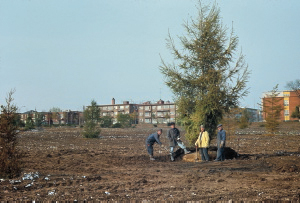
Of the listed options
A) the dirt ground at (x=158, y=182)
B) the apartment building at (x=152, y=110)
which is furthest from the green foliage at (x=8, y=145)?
the apartment building at (x=152, y=110)

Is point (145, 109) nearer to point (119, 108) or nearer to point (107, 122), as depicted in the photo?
point (119, 108)

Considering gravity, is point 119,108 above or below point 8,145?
above

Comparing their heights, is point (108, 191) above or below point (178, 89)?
below

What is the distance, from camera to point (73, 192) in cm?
1161

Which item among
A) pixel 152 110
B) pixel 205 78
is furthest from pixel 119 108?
pixel 205 78

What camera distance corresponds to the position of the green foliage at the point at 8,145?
45.3ft

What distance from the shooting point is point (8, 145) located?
45.5 ft

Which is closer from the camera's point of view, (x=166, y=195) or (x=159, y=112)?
(x=166, y=195)

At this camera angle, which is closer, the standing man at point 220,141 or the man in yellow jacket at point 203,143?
the standing man at point 220,141

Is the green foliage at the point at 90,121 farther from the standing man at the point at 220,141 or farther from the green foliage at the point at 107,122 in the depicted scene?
the green foliage at the point at 107,122

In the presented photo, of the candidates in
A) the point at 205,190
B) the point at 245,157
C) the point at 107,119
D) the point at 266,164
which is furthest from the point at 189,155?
the point at 107,119

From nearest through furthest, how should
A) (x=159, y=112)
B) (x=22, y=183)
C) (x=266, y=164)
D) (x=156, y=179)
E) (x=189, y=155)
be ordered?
(x=22, y=183), (x=156, y=179), (x=266, y=164), (x=189, y=155), (x=159, y=112)

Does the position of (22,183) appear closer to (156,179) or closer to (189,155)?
(156,179)

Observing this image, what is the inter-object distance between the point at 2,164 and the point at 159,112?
5934 inches
